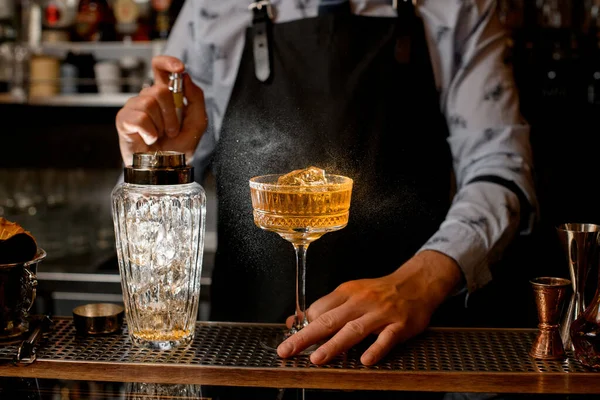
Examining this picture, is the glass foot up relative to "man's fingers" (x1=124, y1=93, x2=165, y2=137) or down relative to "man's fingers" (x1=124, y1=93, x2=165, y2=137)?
down

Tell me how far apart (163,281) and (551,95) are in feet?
5.69

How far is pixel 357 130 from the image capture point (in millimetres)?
1596

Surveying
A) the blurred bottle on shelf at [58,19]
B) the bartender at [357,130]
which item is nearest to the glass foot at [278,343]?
the bartender at [357,130]

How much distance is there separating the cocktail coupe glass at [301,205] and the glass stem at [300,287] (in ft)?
0.06

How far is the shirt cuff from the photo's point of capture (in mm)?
1391

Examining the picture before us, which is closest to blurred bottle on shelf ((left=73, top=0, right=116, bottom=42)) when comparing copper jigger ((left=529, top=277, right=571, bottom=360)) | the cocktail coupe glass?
the cocktail coupe glass

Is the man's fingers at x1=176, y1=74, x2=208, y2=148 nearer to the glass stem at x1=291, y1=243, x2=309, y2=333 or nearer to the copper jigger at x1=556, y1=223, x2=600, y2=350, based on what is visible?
the glass stem at x1=291, y1=243, x2=309, y2=333

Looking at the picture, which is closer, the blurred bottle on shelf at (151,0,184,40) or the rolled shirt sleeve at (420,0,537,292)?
the rolled shirt sleeve at (420,0,537,292)

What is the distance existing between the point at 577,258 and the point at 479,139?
527 millimetres


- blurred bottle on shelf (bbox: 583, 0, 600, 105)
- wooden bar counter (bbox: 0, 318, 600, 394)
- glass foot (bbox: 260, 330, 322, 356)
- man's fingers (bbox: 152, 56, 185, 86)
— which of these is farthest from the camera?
blurred bottle on shelf (bbox: 583, 0, 600, 105)

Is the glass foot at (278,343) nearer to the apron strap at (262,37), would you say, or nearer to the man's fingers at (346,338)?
the man's fingers at (346,338)

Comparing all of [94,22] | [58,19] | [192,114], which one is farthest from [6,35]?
[192,114]

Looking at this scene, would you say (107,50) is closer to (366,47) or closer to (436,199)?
(366,47)

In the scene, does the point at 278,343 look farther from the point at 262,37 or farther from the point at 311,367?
the point at 262,37
